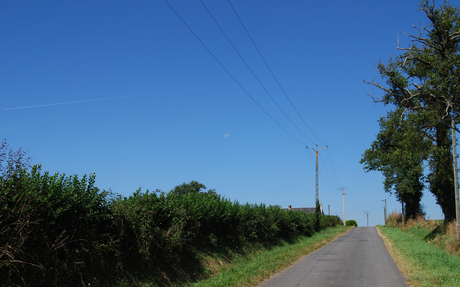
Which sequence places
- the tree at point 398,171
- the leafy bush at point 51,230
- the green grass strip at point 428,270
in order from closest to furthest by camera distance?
the leafy bush at point 51,230
the green grass strip at point 428,270
the tree at point 398,171

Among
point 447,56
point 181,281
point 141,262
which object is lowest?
point 181,281

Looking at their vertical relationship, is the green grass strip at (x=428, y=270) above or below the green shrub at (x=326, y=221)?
above

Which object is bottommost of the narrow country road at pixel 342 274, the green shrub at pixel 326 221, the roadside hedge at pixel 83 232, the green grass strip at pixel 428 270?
the green shrub at pixel 326 221

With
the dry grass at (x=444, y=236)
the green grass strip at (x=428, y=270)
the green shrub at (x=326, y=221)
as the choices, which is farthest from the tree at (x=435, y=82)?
the green shrub at (x=326, y=221)

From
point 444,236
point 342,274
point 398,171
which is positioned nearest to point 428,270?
point 342,274

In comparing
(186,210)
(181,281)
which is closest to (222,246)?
(186,210)

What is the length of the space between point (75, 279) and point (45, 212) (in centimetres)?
173

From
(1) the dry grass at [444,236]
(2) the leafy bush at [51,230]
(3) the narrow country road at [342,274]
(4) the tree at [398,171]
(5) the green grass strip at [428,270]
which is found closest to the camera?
(2) the leafy bush at [51,230]

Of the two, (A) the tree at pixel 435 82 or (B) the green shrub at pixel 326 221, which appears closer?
(A) the tree at pixel 435 82

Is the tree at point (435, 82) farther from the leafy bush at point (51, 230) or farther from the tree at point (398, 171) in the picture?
the leafy bush at point (51, 230)

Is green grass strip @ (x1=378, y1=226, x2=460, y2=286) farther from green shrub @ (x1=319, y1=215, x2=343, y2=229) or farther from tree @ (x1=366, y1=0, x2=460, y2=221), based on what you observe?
green shrub @ (x1=319, y1=215, x2=343, y2=229)

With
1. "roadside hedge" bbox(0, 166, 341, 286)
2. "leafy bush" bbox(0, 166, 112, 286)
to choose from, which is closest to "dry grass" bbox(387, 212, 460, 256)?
"roadside hedge" bbox(0, 166, 341, 286)

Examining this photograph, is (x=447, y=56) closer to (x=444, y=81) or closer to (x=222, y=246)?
(x=444, y=81)

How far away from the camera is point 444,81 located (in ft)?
82.3
